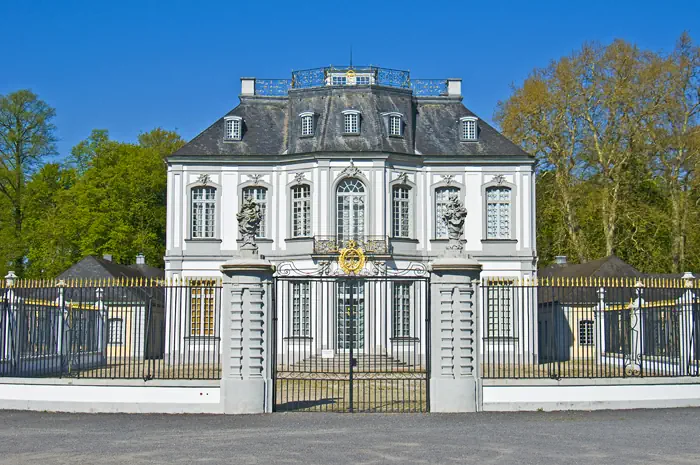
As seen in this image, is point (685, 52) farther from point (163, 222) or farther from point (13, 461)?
point (13, 461)

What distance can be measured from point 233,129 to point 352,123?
445 centimetres

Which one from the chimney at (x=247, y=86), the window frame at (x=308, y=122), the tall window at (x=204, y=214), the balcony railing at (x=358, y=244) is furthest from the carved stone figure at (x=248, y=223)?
the chimney at (x=247, y=86)

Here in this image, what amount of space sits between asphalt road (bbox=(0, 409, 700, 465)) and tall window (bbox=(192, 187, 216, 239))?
1830 cm

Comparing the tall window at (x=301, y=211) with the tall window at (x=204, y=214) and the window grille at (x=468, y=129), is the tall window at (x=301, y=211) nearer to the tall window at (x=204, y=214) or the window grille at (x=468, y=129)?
the tall window at (x=204, y=214)

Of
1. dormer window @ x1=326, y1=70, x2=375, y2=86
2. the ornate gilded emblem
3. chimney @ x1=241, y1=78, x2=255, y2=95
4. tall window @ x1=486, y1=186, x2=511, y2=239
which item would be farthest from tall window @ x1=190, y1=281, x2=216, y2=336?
chimney @ x1=241, y1=78, x2=255, y2=95

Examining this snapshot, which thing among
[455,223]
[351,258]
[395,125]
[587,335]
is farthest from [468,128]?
[455,223]

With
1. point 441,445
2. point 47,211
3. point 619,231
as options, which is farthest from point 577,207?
point 441,445

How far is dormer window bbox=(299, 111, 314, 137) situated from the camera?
35.7m

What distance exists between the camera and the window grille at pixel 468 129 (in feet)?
119

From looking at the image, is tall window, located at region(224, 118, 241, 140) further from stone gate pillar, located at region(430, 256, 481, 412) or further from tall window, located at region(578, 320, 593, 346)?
stone gate pillar, located at region(430, 256, 481, 412)

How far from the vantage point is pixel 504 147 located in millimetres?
35781

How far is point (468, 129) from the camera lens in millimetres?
36250

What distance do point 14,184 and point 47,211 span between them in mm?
2597

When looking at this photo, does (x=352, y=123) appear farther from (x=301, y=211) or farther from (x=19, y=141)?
(x=19, y=141)
